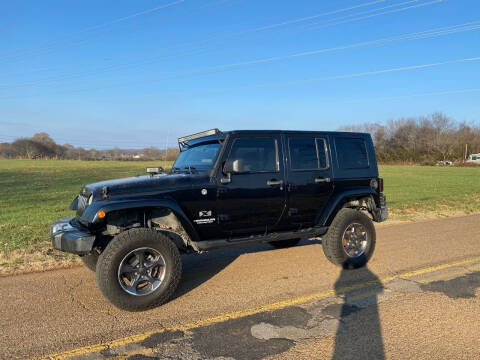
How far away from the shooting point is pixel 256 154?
5.54 metres

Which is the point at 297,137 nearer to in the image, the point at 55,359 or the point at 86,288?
the point at 86,288

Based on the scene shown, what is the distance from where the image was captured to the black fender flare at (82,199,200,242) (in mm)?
4430

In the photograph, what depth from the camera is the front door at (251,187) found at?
5156 mm

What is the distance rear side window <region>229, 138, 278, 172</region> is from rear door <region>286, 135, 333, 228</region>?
10.5 inches

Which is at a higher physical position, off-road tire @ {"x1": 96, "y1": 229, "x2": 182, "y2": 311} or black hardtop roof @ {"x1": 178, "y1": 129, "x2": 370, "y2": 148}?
black hardtop roof @ {"x1": 178, "y1": 129, "x2": 370, "y2": 148}

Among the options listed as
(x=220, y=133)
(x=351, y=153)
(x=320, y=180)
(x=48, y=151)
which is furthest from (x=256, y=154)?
(x=48, y=151)

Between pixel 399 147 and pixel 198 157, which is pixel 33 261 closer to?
pixel 198 157

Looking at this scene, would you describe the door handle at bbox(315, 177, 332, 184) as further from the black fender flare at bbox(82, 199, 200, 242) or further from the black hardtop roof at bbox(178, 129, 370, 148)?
the black fender flare at bbox(82, 199, 200, 242)

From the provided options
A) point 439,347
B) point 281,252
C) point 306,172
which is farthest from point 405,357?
point 281,252

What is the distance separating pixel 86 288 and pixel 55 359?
1846 mm

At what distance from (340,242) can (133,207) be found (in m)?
3.22

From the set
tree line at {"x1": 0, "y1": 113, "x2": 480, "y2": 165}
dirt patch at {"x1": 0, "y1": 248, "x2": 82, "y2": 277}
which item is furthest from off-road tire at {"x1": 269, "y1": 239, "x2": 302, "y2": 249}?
tree line at {"x1": 0, "y1": 113, "x2": 480, "y2": 165}

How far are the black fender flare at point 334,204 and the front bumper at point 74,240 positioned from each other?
3.34 m

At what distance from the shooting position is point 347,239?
6219 mm
